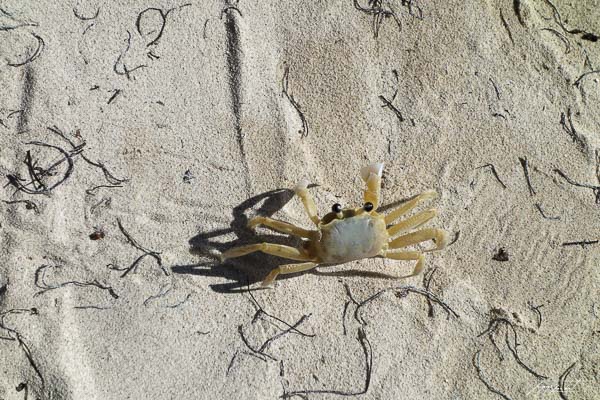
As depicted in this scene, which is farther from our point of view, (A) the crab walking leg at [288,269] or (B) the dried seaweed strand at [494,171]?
(B) the dried seaweed strand at [494,171]

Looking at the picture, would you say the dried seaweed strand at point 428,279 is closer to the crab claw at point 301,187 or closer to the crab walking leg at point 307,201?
the crab walking leg at point 307,201

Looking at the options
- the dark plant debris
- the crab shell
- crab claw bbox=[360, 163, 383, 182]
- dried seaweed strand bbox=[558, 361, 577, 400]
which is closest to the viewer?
the crab shell

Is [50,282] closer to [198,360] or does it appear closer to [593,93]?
[198,360]

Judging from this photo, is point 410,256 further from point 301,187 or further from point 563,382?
point 563,382

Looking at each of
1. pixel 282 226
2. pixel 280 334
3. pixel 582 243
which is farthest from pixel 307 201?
pixel 582 243

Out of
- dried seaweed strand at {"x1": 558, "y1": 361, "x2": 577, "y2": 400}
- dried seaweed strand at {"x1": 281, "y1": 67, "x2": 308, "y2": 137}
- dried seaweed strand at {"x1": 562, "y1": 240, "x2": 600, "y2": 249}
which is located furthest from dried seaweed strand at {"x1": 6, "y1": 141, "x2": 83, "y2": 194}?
dried seaweed strand at {"x1": 558, "y1": 361, "x2": 577, "y2": 400}

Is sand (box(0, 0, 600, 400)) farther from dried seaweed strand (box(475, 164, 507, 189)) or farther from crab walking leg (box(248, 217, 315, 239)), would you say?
crab walking leg (box(248, 217, 315, 239))

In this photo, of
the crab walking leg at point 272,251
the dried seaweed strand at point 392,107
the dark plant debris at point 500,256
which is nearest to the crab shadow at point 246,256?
the crab walking leg at point 272,251
